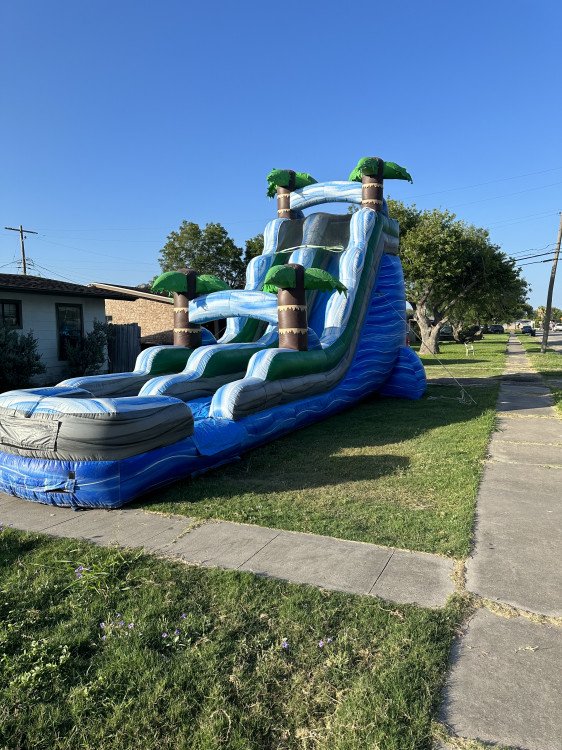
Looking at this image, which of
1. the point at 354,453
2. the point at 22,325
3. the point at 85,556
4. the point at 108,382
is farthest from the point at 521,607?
the point at 22,325

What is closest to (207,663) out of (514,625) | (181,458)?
(514,625)

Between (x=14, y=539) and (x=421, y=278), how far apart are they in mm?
24414

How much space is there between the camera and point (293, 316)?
28.0 ft

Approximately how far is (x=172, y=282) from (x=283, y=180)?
4.49 meters

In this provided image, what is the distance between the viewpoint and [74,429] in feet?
16.2

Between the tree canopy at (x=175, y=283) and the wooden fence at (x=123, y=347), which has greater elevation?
the tree canopy at (x=175, y=283)

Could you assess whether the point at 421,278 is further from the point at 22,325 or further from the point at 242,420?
the point at 242,420

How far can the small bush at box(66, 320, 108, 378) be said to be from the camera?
49.9 ft

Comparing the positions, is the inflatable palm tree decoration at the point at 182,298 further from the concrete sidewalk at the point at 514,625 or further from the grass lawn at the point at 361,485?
the concrete sidewalk at the point at 514,625

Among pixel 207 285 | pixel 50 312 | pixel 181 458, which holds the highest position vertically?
pixel 207 285

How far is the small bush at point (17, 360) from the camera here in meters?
12.4

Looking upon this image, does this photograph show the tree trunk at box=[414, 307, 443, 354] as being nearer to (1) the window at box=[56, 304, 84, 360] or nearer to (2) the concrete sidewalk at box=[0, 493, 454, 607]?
(1) the window at box=[56, 304, 84, 360]

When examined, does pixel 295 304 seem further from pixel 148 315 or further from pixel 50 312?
pixel 148 315

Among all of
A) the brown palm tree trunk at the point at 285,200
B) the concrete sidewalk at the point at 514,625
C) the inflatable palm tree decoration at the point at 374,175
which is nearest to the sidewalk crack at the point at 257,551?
the concrete sidewalk at the point at 514,625
